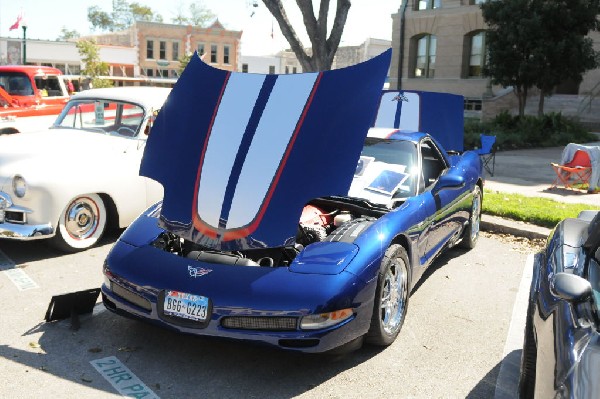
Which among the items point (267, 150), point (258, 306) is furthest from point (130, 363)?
point (267, 150)

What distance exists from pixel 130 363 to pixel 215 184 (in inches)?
52.4

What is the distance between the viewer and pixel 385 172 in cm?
542

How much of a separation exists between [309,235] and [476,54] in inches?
1263

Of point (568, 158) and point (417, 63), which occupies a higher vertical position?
point (417, 63)

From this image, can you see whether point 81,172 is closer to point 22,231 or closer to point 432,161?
point 22,231

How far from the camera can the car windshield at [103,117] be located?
24.0 ft

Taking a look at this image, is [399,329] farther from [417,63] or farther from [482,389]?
[417,63]

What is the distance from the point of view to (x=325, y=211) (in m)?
5.01

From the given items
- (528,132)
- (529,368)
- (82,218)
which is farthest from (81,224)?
(528,132)

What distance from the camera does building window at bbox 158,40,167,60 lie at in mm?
69750

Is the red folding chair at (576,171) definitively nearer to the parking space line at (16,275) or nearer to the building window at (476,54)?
the parking space line at (16,275)

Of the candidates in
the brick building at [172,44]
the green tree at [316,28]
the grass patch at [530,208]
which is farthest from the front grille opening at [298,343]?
the brick building at [172,44]

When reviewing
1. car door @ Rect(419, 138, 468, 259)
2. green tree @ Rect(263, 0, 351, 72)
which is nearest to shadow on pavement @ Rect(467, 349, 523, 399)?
car door @ Rect(419, 138, 468, 259)

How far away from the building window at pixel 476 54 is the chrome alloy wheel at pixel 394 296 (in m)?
31.2
